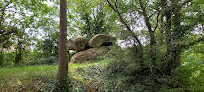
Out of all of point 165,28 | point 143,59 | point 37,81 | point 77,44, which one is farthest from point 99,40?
point 37,81

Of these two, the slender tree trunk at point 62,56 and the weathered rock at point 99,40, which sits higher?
the weathered rock at point 99,40

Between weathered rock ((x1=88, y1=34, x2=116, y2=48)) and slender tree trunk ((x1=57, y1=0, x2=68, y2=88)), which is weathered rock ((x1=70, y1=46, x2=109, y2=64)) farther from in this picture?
slender tree trunk ((x1=57, y1=0, x2=68, y2=88))

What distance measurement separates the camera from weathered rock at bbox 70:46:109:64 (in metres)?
8.31

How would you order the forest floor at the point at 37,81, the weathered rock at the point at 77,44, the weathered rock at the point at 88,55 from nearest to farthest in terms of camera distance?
the forest floor at the point at 37,81
the weathered rock at the point at 88,55
the weathered rock at the point at 77,44

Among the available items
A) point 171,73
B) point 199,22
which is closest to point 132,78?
point 171,73

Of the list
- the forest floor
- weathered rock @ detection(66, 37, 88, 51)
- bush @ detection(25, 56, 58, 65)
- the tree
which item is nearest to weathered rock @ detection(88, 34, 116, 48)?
weathered rock @ detection(66, 37, 88, 51)

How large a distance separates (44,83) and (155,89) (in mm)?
3952

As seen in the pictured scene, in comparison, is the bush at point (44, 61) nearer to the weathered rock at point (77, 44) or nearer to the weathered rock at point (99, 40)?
the weathered rock at point (77, 44)

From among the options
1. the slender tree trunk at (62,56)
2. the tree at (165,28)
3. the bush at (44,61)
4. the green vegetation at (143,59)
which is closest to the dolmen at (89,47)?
the bush at (44,61)

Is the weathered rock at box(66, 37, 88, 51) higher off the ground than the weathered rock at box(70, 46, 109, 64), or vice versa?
the weathered rock at box(66, 37, 88, 51)

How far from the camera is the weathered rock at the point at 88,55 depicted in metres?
8.31

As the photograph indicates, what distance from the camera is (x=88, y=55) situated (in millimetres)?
8539

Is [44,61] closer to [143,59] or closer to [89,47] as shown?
[89,47]

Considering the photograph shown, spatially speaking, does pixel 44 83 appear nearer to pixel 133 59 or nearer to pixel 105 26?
pixel 133 59
